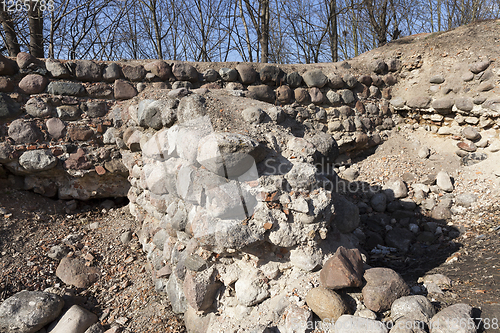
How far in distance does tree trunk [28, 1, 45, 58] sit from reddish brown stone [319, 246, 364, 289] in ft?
19.9

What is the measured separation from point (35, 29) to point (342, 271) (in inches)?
255

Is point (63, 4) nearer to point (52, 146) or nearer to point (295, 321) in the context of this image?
point (52, 146)

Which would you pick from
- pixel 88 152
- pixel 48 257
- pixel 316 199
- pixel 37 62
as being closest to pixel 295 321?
pixel 316 199

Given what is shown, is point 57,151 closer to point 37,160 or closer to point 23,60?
point 37,160

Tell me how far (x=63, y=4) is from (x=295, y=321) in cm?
637

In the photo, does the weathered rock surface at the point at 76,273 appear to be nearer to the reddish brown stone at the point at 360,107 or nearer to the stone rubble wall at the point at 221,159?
the stone rubble wall at the point at 221,159

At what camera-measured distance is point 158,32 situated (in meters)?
8.59

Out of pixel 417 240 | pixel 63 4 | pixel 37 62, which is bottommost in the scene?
pixel 417 240

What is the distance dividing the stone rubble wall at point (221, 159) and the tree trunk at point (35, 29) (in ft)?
8.09

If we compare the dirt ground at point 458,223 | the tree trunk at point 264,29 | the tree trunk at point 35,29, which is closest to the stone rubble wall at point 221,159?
the dirt ground at point 458,223

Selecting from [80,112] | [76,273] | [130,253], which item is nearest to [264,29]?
[80,112]

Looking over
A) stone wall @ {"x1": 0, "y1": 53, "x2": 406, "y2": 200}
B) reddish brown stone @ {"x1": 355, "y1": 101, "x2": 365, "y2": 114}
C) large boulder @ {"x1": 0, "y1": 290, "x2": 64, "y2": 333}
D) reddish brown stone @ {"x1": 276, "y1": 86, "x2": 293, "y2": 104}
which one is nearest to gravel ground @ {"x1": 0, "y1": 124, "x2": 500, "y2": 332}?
large boulder @ {"x1": 0, "y1": 290, "x2": 64, "y2": 333}

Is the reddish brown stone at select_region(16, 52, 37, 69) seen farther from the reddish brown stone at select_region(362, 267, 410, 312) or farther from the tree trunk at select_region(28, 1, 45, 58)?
the reddish brown stone at select_region(362, 267, 410, 312)

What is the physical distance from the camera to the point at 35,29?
5598mm
